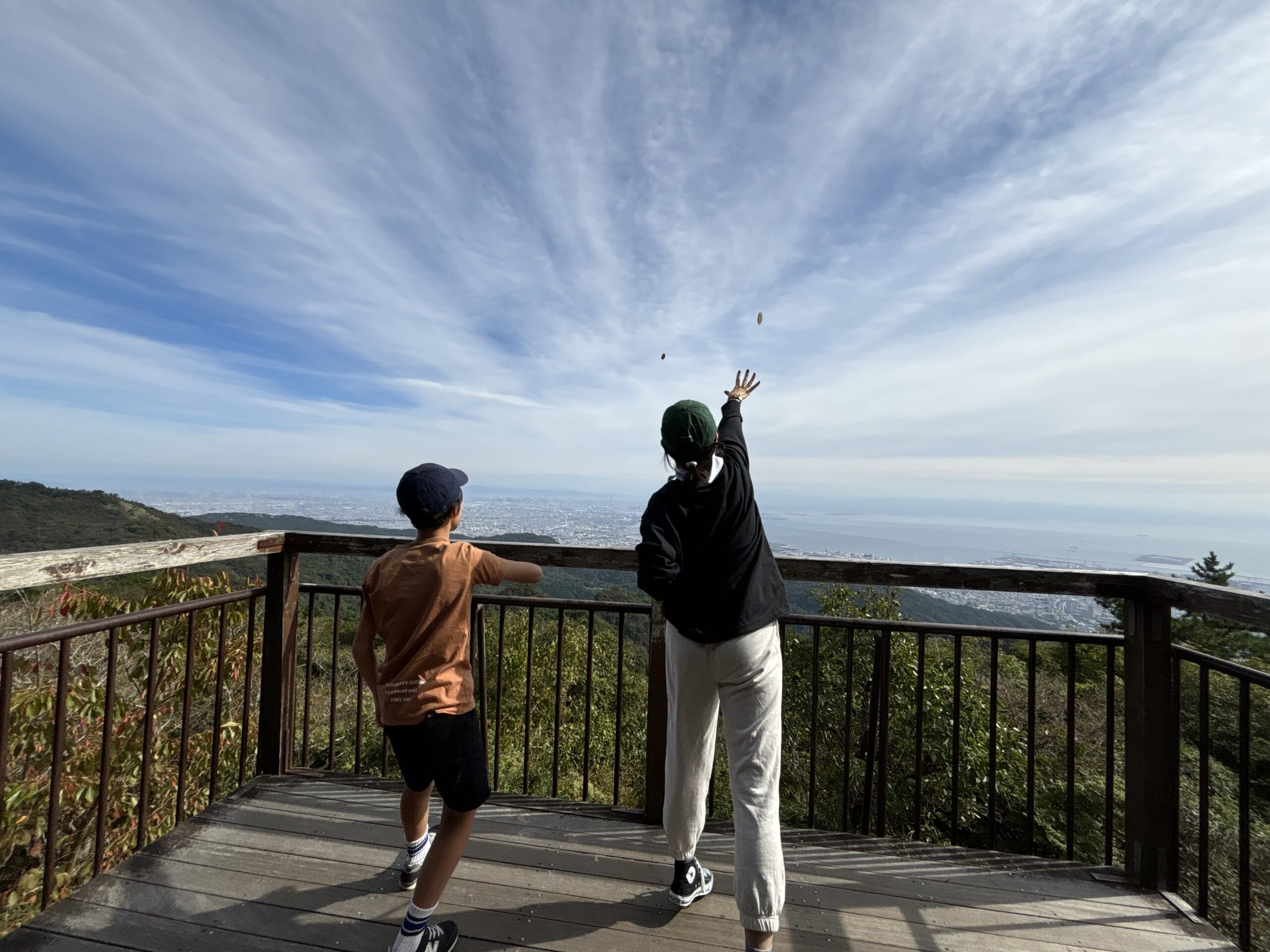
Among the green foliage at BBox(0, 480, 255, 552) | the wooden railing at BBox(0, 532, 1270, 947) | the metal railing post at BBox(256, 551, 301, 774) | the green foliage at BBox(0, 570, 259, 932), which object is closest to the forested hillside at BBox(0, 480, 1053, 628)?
the green foliage at BBox(0, 480, 255, 552)

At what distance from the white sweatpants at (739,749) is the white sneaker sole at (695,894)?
13cm

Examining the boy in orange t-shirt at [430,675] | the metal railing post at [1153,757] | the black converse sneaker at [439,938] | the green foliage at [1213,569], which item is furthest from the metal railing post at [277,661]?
the green foliage at [1213,569]

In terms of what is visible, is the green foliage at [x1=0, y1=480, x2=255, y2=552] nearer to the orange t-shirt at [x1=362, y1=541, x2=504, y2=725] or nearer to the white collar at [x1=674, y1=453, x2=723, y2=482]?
the orange t-shirt at [x1=362, y1=541, x2=504, y2=725]

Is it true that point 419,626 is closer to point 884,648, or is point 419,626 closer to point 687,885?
point 687,885

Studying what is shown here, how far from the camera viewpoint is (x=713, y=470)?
1443 millimetres

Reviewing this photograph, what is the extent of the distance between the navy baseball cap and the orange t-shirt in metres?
0.10

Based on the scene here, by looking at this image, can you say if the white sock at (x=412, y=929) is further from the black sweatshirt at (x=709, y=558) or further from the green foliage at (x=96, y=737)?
the green foliage at (x=96, y=737)

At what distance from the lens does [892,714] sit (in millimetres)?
11672

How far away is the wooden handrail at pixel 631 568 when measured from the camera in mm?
1447

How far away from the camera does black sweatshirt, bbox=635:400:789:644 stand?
4.62 feet

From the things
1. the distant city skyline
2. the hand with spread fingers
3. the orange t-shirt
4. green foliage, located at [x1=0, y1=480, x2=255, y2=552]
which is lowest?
green foliage, located at [x1=0, y1=480, x2=255, y2=552]

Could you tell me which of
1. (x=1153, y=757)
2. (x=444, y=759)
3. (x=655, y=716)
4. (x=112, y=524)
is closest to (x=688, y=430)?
(x=444, y=759)

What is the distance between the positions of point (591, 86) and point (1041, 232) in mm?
6510

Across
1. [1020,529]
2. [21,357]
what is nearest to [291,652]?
[21,357]
